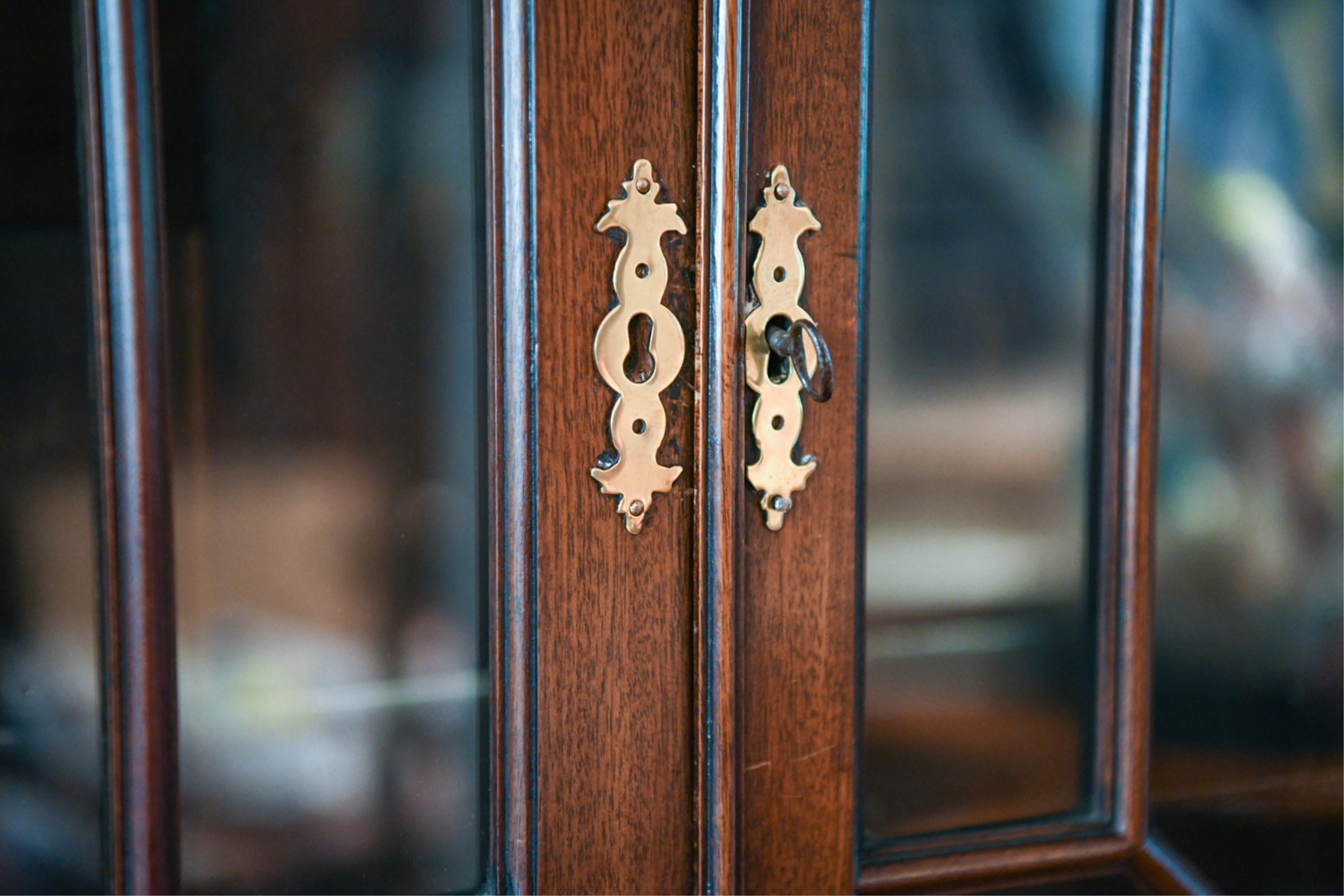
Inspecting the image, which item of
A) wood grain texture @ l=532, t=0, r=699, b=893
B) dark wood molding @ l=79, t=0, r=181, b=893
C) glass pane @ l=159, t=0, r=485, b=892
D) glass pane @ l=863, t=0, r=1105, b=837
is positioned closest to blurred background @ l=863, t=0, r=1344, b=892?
glass pane @ l=863, t=0, r=1105, b=837

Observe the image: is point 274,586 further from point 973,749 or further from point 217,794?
point 973,749

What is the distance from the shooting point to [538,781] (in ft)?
1.44

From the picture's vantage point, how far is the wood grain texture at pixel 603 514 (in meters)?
0.42

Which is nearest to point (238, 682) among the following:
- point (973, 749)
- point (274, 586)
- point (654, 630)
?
point (274, 586)

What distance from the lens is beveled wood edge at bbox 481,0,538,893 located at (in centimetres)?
42

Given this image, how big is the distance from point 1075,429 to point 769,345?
207 mm

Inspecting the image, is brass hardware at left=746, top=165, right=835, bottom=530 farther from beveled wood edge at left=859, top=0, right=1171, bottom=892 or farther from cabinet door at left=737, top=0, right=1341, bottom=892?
beveled wood edge at left=859, top=0, right=1171, bottom=892

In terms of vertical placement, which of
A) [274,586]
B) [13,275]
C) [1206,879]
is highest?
[13,275]

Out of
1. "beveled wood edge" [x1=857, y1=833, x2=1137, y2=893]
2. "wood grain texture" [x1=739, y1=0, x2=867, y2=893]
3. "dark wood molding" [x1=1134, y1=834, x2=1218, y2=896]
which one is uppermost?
"wood grain texture" [x1=739, y1=0, x2=867, y2=893]

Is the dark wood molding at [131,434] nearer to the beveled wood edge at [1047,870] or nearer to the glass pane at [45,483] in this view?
the glass pane at [45,483]

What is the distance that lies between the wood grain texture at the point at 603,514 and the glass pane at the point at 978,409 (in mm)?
112

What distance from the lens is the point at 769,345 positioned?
1.49ft

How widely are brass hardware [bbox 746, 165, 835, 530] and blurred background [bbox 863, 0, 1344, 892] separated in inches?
2.2

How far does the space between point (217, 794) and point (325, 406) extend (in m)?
0.18
